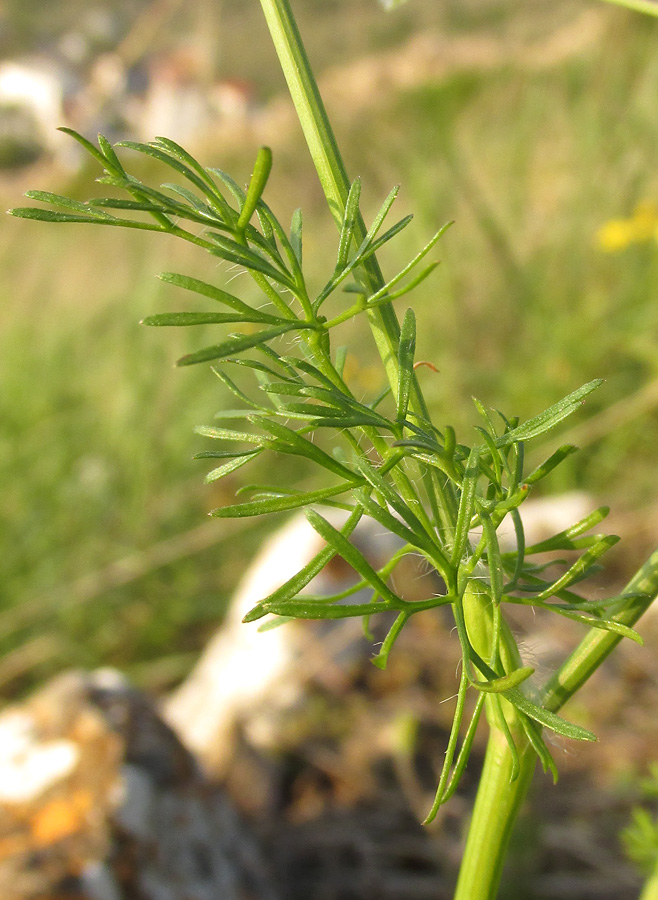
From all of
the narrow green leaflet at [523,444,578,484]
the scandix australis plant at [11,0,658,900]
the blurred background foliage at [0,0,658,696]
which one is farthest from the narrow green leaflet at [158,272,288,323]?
the blurred background foliage at [0,0,658,696]

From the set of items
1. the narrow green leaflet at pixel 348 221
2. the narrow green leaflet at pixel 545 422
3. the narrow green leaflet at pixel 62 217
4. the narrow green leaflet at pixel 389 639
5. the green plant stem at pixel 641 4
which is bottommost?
the narrow green leaflet at pixel 389 639

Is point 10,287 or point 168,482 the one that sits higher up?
point 10,287

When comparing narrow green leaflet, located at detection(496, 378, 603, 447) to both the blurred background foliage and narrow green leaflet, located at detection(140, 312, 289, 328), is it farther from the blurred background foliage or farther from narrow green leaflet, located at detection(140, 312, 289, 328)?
the blurred background foliage

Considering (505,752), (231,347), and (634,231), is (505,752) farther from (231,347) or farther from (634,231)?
(634,231)

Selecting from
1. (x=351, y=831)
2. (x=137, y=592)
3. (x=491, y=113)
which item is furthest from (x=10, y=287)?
(x=351, y=831)

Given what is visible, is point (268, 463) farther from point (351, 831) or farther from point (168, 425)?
point (351, 831)

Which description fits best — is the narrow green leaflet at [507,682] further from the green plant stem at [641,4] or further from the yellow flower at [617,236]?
the yellow flower at [617,236]

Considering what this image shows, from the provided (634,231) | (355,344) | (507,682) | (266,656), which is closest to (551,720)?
(507,682)

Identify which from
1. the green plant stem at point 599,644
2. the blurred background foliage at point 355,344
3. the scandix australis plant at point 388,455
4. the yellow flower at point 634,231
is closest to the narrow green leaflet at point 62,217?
the scandix australis plant at point 388,455
